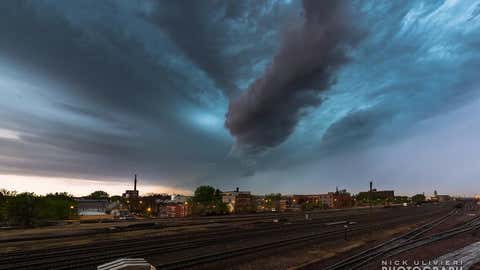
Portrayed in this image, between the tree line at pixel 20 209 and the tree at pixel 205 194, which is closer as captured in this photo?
the tree line at pixel 20 209

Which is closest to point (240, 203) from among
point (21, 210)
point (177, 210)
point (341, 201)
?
point (177, 210)

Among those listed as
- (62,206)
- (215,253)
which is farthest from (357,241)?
(62,206)

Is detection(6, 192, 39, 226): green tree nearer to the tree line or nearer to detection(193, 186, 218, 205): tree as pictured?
the tree line

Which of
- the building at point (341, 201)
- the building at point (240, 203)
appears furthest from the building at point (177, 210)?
the building at point (341, 201)

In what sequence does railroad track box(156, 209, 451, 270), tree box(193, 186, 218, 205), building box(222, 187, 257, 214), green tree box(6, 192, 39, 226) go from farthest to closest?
tree box(193, 186, 218, 205) < building box(222, 187, 257, 214) < green tree box(6, 192, 39, 226) < railroad track box(156, 209, 451, 270)

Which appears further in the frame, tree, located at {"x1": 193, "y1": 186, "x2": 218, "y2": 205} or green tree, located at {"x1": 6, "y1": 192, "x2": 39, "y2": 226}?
tree, located at {"x1": 193, "y1": 186, "x2": 218, "y2": 205}

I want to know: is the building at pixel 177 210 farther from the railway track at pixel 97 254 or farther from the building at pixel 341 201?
the building at pixel 341 201

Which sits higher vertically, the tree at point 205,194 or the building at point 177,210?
the tree at point 205,194

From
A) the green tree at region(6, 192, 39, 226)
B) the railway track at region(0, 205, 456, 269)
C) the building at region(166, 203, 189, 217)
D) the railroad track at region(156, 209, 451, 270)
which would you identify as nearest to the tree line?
the green tree at region(6, 192, 39, 226)

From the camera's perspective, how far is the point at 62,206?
222ft

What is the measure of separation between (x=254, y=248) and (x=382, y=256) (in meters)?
10.5

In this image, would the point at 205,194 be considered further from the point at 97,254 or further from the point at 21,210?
the point at 97,254

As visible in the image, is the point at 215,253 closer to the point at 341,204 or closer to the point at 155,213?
the point at 155,213

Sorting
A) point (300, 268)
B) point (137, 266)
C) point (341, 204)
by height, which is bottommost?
point (341, 204)
